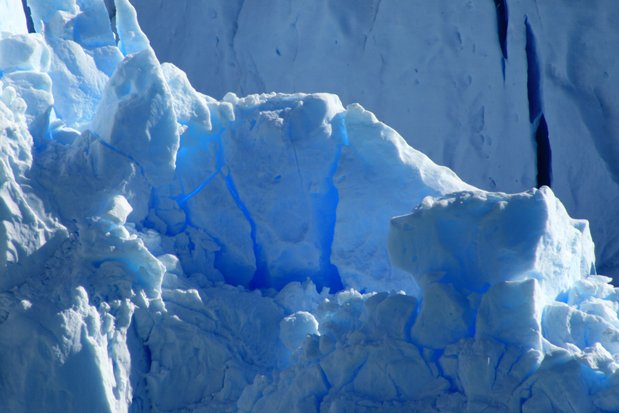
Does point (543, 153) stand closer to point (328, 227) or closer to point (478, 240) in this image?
point (328, 227)

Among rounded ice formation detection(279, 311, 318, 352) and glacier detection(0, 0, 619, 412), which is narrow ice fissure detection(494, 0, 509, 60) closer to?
glacier detection(0, 0, 619, 412)

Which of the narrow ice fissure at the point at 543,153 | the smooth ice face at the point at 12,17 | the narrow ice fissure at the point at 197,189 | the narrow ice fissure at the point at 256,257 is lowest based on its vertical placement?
the narrow ice fissure at the point at 543,153

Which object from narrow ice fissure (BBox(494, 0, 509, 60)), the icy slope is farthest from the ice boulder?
narrow ice fissure (BBox(494, 0, 509, 60))

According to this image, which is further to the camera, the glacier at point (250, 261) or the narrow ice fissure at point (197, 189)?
the narrow ice fissure at point (197, 189)

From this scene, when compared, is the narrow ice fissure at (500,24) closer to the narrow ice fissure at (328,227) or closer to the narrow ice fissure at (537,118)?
the narrow ice fissure at (537,118)

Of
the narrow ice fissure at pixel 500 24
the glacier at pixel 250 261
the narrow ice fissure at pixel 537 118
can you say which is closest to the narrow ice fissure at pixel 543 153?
the narrow ice fissure at pixel 537 118

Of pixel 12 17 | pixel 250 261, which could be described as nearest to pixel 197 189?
pixel 250 261

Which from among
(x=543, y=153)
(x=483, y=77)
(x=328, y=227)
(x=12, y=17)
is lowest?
(x=543, y=153)

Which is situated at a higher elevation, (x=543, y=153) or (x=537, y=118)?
(x=537, y=118)
